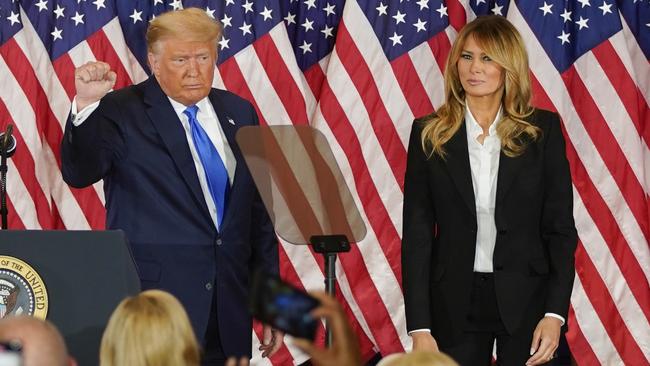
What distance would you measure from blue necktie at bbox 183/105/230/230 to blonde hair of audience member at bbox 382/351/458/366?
1.72 metres

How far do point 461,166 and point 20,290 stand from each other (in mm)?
1454

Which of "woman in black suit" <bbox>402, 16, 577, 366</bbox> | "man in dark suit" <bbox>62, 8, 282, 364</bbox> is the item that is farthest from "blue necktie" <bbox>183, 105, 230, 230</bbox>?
"woman in black suit" <bbox>402, 16, 577, 366</bbox>

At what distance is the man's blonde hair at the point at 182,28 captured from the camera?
3758 millimetres

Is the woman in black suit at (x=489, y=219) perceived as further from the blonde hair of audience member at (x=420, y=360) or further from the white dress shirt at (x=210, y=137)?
the blonde hair of audience member at (x=420, y=360)

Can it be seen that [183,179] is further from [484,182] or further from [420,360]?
[420,360]

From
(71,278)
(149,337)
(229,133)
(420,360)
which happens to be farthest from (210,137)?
(420,360)

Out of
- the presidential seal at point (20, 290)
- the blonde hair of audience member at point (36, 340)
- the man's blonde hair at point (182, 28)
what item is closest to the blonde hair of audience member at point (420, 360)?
the blonde hair of audience member at point (36, 340)

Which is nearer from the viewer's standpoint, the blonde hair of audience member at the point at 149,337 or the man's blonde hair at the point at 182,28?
the blonde hair of audience member at the point at 149,337

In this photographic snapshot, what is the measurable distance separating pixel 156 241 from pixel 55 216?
2.32m

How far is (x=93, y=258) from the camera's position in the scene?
302 centimetres

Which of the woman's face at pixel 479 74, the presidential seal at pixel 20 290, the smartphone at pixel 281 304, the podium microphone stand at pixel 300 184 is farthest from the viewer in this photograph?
the woman's face at pixel 479 74

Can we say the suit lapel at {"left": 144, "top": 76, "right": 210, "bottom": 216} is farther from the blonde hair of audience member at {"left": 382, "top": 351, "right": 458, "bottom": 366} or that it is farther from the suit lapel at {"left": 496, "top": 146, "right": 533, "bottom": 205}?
the blonde hair of audience member at {"left": 382, "top": 351, "right": 458, "bottom": 366}

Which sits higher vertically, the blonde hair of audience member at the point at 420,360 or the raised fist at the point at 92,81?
the raised fist at the point at 92,81

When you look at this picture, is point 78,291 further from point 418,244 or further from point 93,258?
point 418,244
